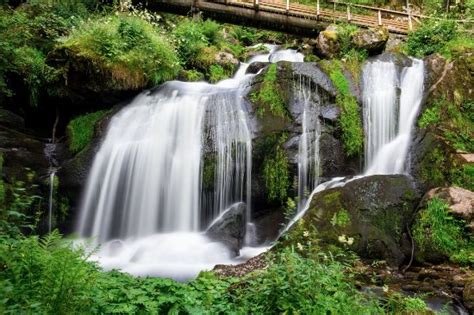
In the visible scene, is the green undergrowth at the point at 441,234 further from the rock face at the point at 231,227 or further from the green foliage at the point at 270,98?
the green foliage at the point at 270,98

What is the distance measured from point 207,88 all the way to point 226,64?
2.12 metres

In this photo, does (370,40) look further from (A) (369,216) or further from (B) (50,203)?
(B) (50,203)

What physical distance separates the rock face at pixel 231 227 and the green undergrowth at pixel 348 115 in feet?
9.25

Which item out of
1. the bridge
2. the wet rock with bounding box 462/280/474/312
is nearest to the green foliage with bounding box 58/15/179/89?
the bridge

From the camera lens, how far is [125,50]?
1012 centimetres

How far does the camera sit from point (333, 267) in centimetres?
434

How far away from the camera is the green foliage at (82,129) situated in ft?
30.9

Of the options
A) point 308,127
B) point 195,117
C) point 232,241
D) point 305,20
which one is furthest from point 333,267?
point 305,20

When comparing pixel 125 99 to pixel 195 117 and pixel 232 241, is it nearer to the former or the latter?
pixel 195 117

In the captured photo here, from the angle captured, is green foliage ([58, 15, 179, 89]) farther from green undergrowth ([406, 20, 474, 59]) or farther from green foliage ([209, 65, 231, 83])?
green undergrowth ([406, 20, 474, 59])

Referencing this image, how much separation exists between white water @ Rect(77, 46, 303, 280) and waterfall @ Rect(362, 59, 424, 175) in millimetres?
2896

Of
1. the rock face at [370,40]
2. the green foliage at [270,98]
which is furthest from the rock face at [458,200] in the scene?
the rock face at [370,40]

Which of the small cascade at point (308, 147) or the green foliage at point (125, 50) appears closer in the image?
the small cascade at point (308, 147)

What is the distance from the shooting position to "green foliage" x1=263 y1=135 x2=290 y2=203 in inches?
336
